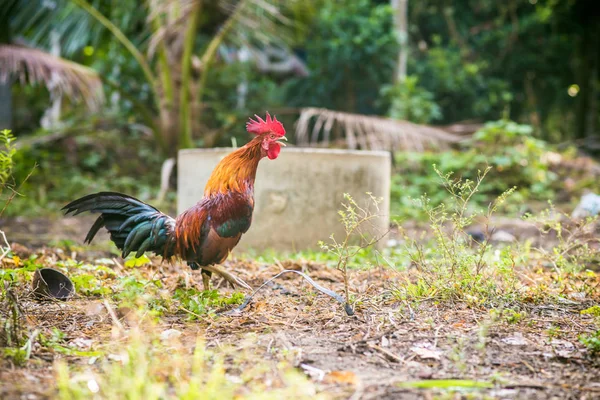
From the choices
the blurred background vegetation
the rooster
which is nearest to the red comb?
the rooster

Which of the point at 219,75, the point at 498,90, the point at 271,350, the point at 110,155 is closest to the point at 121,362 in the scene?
the point at 271,350

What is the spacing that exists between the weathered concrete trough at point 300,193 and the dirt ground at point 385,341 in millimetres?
1369

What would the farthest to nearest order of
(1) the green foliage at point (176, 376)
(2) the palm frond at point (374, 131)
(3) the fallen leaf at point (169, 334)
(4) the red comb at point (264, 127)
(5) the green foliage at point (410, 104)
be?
1. (5) the green foliage at point (410, 104)
2. (2) the palm frond at point (374, 131)
3. (4) the red comb at point (264, 127)
4. (3) the fallen leaf at point (169, 334)
5. (1) the green foliage at point (176, 376)

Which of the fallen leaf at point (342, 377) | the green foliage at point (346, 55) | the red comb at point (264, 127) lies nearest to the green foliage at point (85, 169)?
the green foliage at point (346, 55)

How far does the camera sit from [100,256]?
14.2 feet

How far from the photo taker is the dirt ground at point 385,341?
5.66ft

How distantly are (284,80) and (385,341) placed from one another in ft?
44.1

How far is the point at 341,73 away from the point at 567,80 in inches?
259

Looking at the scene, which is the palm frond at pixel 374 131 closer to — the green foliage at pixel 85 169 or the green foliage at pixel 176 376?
the green foliage at pixel 85 169

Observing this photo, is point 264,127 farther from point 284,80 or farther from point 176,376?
point 284,80

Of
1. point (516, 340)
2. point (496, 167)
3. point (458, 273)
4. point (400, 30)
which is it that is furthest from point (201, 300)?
point (400, 30)

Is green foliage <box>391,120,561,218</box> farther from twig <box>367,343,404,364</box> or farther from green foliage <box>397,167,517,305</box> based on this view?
twig <box>367,343,404,364</box>

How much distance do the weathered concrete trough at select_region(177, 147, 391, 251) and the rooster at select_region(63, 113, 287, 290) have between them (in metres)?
1.52

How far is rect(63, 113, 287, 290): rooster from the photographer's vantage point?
9.04 ft
